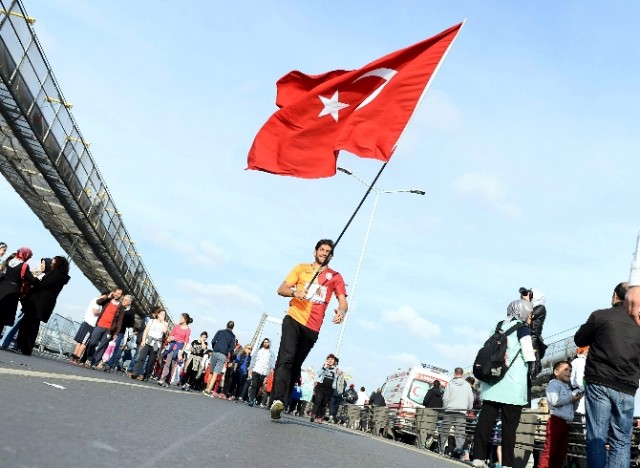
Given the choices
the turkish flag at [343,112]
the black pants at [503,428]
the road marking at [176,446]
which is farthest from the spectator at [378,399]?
the road marking at [176,446]

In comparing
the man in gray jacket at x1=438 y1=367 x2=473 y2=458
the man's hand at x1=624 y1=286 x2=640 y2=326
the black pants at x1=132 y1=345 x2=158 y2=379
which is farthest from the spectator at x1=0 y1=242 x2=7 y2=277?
the man's hand at x1=624 y1=286 x2=640 y2=326

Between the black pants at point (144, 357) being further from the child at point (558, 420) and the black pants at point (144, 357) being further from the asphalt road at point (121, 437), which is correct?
the asphalt road at point (121, 437)

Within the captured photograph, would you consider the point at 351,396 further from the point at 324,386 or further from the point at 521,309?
the point at 521,309

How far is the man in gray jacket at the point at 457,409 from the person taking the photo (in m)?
14.7

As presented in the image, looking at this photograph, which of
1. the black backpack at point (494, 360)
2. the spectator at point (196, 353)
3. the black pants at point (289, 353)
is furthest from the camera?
the spectator at point (196, 353)

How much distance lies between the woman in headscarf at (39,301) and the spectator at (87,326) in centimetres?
427

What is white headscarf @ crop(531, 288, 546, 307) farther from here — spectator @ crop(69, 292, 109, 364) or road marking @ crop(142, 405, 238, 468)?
spectator @ crop(69, 292, 109, 364)

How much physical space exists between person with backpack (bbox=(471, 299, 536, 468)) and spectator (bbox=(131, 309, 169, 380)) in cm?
1193

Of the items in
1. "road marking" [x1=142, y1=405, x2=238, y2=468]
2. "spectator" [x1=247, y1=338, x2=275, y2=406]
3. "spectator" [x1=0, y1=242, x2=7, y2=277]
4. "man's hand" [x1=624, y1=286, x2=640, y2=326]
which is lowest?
"road marking" [x1=142, y1=405, x2=238, y2=468]

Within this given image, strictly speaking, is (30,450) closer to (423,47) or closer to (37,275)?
(423,47)

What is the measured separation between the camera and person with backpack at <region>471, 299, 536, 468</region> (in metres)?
8.52

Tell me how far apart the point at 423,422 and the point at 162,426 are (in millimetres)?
13902

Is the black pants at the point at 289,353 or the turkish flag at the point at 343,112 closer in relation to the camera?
the black pants at the point at 289,353

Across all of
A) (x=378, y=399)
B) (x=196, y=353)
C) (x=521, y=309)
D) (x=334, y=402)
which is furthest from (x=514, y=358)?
(x=378, y=399)
